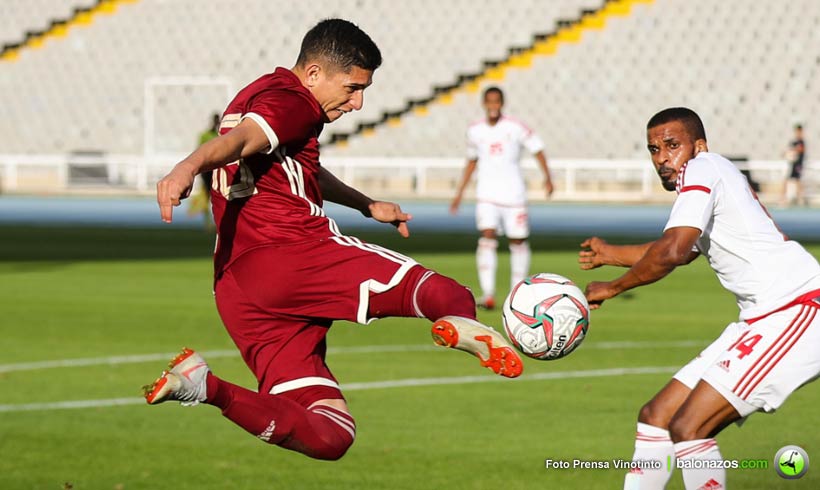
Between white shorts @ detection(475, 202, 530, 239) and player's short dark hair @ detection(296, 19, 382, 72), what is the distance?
10570 millimetres

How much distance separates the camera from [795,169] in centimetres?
3616

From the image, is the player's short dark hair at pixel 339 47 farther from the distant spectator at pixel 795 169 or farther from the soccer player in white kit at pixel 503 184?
the distant spectator at pixel 795 169

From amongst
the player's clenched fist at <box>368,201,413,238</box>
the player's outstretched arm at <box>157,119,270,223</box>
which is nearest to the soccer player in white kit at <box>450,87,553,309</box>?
the player's clenched fist at <box>368,201,413,238</box>

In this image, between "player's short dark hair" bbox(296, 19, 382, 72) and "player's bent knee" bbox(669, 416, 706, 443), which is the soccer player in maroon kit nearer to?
"player's short dark hair" bbox(296, 19, 382, 72)

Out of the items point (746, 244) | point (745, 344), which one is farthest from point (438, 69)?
point (745, 344)

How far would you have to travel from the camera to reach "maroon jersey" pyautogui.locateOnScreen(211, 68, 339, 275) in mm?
6238

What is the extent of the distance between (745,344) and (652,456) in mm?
637

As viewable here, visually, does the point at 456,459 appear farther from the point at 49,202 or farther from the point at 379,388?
the point at 49,202

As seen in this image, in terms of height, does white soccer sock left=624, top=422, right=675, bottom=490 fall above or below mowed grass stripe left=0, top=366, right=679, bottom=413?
above

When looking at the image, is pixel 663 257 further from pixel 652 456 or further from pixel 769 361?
pixel 652 456

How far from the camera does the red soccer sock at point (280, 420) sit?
6.25 metres

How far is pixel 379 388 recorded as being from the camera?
11.2 meters

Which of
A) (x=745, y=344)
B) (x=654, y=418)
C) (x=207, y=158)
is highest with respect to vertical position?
(x=207, y=158)

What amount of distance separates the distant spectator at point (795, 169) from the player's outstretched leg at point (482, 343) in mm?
31130
